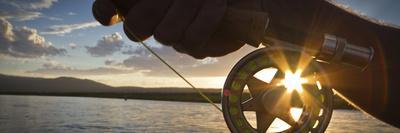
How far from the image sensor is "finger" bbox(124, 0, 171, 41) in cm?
174

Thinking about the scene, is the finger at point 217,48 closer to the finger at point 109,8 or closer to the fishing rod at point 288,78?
the fishing rod at point 288,78

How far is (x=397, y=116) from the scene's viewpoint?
1903 millimetres

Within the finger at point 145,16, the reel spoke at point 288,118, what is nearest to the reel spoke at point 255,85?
the reel spoke at point 288,118

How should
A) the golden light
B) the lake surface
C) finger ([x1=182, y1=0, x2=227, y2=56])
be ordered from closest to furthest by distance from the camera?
finger ([x1=182, y1=0, x2=227, y2=56])
the golden light
the lake surface

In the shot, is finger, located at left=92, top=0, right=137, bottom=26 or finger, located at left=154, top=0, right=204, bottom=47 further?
finger, located at left=92, top=0, right=137, bottom=26

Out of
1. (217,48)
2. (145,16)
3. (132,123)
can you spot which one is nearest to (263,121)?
(217,48)

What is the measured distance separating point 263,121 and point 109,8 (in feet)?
2.67

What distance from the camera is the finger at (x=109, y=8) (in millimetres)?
1843

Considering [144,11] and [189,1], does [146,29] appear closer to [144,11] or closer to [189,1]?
[144,11]

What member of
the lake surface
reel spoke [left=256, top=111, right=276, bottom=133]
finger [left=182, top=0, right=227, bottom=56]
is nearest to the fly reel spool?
reel spoke [left=256, top=111, right=276, bottom=133]

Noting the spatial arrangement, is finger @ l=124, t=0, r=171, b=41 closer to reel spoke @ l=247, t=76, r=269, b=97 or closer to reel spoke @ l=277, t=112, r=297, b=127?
reel spoke @ l=247, t=76, r=269, b=97

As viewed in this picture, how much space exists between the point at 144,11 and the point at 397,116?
119cm

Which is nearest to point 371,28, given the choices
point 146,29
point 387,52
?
point 387,52

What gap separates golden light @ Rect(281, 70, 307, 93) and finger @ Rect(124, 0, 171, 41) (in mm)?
569
